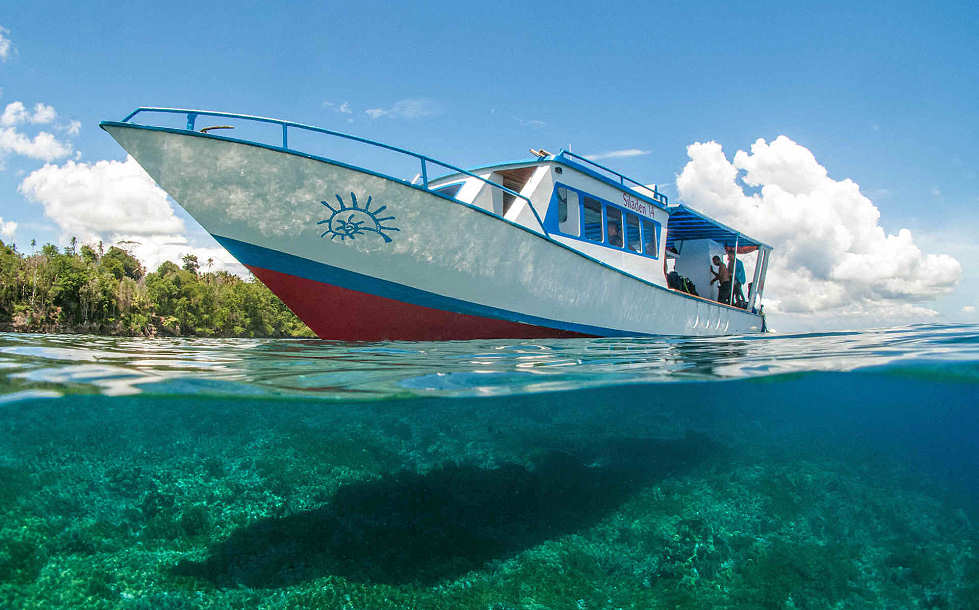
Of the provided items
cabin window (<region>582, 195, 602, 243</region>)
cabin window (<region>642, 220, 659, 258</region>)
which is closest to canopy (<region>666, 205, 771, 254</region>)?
cabin window (<region>642, 220, 659, 258</region>)

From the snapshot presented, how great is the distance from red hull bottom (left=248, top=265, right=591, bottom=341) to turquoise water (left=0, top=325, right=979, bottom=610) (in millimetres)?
406

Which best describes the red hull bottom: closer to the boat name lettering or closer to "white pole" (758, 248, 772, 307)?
the boat name lettering

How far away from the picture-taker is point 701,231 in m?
13.4

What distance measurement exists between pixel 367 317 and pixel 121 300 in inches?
1520

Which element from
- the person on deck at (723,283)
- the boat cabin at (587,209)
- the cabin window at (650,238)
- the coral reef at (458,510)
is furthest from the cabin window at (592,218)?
the person on deck at (723,283)

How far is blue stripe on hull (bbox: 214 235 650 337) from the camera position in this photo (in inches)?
269

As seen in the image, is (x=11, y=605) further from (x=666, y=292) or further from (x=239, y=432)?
(x=666, y=292)

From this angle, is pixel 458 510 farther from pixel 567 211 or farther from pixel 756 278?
pixel 756 278

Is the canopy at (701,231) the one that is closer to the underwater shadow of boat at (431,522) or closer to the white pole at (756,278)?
the white pole at (756,278)

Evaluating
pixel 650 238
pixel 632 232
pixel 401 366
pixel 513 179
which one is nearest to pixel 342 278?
pixel 401 366

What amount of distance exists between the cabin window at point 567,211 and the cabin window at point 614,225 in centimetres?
107

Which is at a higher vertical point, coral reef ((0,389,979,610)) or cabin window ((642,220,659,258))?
cabin window ((642,220,659,258))

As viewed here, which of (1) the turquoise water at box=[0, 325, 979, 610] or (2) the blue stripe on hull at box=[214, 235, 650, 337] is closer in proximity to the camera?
(1) the turquoise water at box=[0, 325, 979, 610]

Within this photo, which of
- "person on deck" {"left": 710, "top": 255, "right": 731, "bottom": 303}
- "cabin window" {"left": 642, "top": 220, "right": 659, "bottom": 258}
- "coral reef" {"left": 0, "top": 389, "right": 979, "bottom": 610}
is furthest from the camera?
"person on deck" {"left": 710, "top": 255, "right": 731, "bottom": 303}
